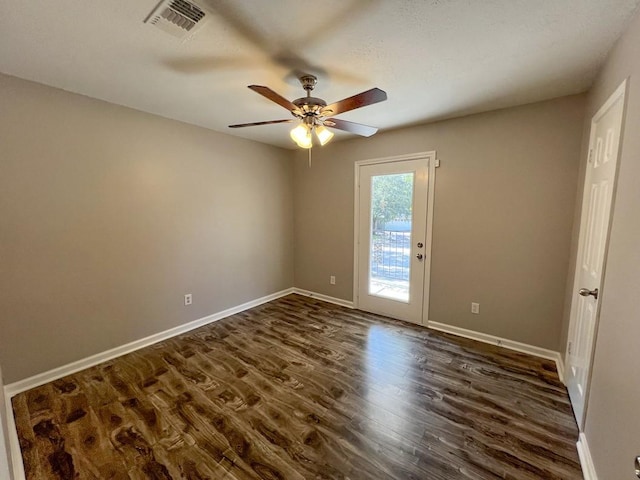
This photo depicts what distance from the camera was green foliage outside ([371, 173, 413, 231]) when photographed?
11.0ft

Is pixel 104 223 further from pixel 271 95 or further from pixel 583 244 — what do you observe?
pixel 583 244

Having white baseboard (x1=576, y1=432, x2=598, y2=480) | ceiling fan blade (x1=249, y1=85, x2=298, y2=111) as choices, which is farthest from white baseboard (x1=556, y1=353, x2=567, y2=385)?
ceiling fan blade (x1=249, y1=85, x2=298, y2=111)

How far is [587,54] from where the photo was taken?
1.74 meters

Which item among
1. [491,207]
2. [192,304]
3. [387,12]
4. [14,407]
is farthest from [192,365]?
[491,207]

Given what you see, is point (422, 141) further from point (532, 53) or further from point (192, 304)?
Answer: point (192, 304)

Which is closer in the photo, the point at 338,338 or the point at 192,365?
the point at 192,365

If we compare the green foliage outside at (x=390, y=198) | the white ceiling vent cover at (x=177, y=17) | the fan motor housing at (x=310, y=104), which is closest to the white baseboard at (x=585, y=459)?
the green foliage outside at (x=390, y=198)

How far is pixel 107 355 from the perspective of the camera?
102 inches

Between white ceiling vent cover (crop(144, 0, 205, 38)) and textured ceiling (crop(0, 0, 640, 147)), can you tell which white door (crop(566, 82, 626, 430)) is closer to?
textured ceiling (crop(0, 0, 640, 147))

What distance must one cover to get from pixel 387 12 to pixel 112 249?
2961 millimetres

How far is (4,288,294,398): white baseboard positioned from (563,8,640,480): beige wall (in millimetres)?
3550

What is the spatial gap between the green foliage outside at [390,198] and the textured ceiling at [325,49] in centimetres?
102

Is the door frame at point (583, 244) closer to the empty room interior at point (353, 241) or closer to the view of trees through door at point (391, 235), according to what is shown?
the empty room interior at point (353, 241)

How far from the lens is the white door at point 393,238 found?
3.27 m
